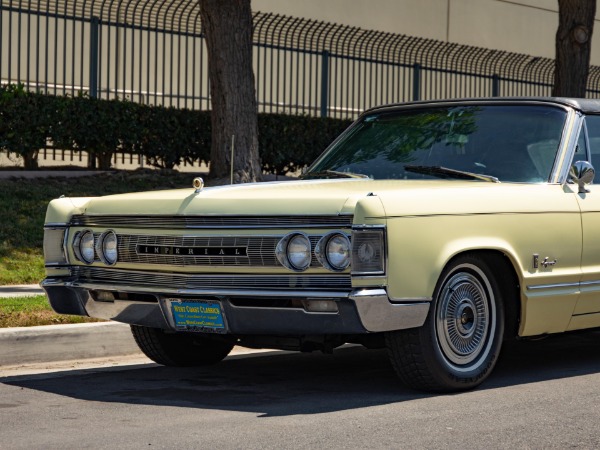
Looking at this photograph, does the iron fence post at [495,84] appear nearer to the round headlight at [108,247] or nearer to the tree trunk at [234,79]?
the tree trunk at [234,79]

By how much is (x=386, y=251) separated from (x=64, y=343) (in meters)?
3.11

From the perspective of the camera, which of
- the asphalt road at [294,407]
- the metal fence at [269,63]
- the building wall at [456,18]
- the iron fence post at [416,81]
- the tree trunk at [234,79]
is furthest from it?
the building wall at [456,18]

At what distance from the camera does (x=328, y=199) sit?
265 inches

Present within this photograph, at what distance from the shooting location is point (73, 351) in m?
8.85

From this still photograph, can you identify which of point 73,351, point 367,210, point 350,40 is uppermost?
point 350,40

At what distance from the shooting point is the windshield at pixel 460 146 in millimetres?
8016

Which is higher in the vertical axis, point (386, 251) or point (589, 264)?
point (386, 251)

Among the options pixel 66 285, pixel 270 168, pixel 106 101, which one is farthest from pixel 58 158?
pixel 66 285

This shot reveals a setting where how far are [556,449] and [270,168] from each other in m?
14.0

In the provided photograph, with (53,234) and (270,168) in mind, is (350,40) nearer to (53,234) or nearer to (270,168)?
(270,168)

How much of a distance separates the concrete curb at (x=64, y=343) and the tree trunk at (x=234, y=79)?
649 centimetres

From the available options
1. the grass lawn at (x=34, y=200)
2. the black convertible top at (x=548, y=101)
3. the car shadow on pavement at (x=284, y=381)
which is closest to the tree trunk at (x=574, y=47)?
the grass lawn at (x=34, y=200)

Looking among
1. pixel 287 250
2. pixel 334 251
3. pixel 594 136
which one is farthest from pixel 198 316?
pixel 594 136

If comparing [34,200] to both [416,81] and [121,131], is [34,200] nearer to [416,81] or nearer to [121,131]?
[121,131]
